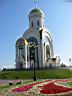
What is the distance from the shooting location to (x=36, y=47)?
7138 cm

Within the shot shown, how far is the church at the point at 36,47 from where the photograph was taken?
2840 inches

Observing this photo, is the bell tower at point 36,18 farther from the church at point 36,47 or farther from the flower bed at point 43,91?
the flower bed at point 43,91

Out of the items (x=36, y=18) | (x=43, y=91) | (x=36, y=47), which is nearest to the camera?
(x=43, y=91)

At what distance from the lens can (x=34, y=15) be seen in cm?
7888

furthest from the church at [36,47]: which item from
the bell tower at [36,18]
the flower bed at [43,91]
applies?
the flower bed at [43,91]

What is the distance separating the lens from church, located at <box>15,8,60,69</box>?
7212 cm

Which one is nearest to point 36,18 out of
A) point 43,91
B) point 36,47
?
point 36,47

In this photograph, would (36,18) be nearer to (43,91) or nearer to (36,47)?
(36,47)

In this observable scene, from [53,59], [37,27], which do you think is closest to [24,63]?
[53,59]

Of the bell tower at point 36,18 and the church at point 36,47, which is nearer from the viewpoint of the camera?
the church at point 36,47

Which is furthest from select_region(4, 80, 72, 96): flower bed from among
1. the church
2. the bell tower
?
the bell tower

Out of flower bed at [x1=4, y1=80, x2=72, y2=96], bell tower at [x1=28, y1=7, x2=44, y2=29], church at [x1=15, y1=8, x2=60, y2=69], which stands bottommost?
flower bed at [x1=4, y1=80, x2=72, y2=96]

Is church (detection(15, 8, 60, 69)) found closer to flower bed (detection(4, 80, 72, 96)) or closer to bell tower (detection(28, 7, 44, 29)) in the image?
bell tower (detection(28, 7, 44, 29))

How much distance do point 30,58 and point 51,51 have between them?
989 centimetres
